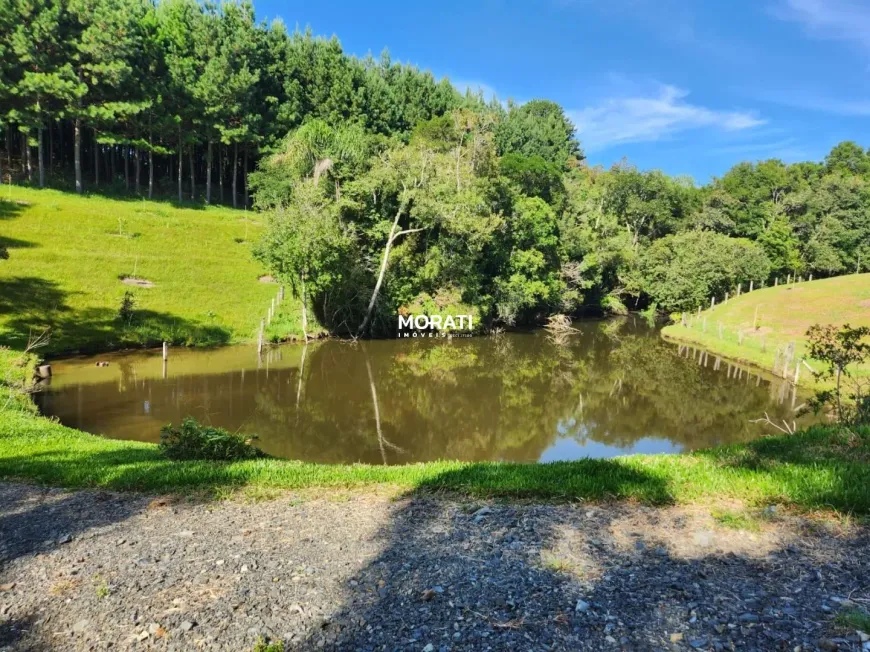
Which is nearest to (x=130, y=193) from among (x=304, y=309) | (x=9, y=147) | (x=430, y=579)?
(x=9, y=147)

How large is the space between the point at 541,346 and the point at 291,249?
18.9m

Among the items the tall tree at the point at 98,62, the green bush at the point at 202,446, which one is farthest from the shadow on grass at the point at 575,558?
the tall tree at the point at 98,62

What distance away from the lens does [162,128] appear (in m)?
53.3

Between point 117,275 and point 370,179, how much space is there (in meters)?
17.8

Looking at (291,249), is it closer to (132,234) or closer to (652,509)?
(132,234)

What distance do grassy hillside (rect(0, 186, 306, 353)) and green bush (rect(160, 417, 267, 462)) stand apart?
19.1m

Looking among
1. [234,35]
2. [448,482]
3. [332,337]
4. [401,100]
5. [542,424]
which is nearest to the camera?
[448,482]

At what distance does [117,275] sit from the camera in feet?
112

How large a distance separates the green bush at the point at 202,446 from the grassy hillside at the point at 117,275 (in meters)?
19.1

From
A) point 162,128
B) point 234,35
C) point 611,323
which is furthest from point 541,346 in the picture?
point 234,35

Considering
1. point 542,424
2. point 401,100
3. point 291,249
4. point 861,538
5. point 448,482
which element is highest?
point 401,100

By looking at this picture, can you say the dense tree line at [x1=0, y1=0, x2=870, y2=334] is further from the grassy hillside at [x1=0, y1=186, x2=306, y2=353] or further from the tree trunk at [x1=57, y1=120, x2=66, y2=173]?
the grassy hillside at [x1=0, y1=186, x2=306, y2=353]

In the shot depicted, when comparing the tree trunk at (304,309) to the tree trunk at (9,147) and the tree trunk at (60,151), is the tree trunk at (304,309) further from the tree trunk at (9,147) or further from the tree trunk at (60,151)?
the tree trunk at (60,151)

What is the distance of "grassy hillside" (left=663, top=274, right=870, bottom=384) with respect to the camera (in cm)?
3603
